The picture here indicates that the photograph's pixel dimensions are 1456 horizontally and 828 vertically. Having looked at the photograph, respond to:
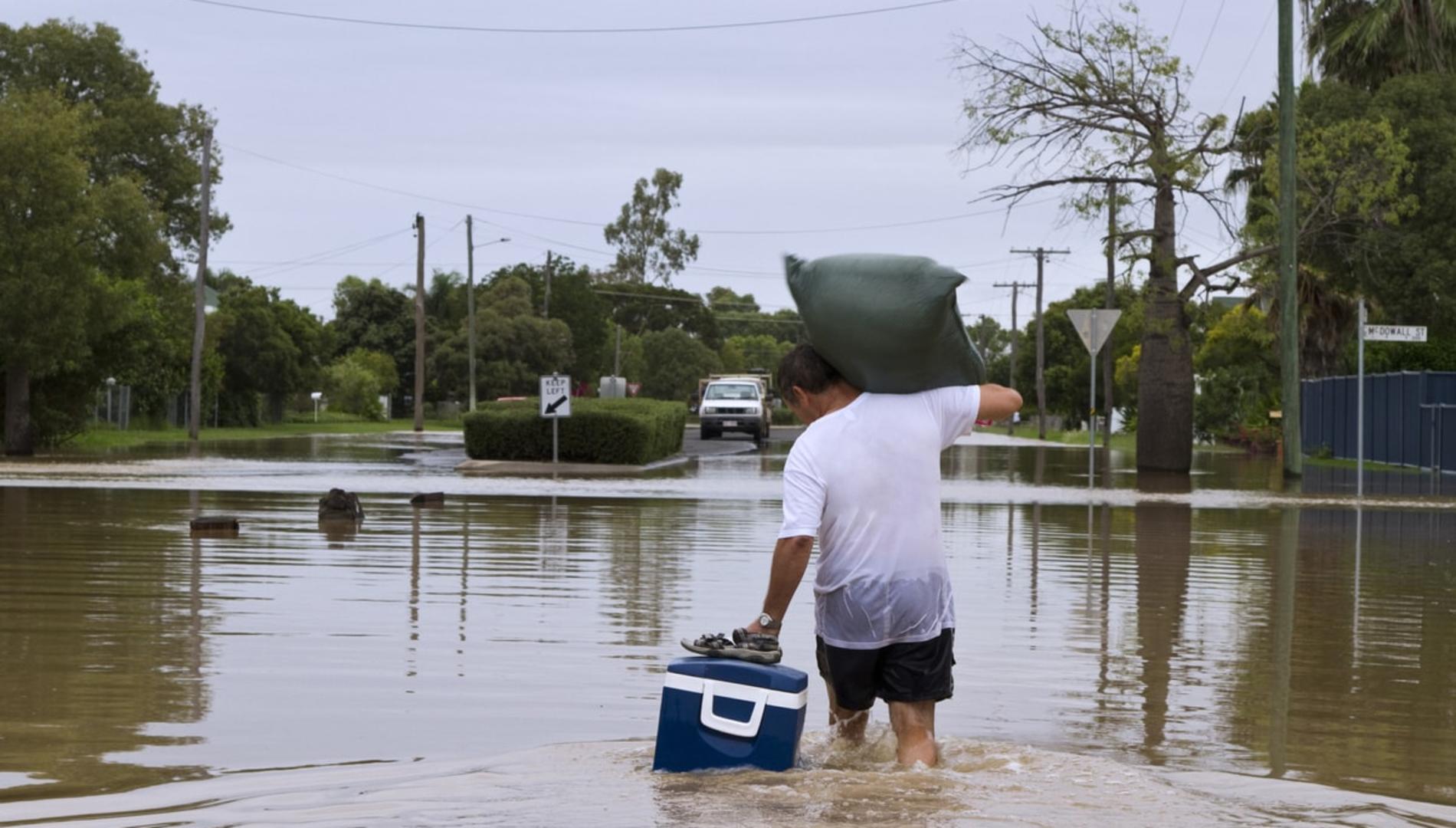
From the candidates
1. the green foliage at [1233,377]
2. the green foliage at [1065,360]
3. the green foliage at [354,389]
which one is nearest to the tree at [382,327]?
the green foliage at [354,389]

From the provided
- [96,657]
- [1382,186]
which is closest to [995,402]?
[96,657]

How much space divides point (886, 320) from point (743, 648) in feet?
3.92

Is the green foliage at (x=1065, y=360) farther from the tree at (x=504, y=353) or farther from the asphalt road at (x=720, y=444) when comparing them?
the tree at (x=504, y=353)

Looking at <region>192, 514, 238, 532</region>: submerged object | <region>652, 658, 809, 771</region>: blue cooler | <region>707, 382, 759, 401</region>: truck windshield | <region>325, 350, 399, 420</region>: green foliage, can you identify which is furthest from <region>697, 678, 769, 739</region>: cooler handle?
<region>325, 350, 399, 420</region>: green foliage

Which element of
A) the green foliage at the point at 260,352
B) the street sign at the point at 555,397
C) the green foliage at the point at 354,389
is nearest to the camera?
the street sign at the point at 555,397

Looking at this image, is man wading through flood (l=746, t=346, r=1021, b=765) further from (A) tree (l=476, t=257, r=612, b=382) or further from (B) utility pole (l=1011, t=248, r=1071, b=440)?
(A) tree (l=476, t=257, r=612, b=382)

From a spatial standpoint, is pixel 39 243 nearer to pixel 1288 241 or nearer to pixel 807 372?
pixel 1288 241

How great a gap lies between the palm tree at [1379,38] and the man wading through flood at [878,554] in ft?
108

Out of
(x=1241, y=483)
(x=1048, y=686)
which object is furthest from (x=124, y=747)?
(x=1241, y=483)

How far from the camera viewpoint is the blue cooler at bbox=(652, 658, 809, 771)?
5.95 metres

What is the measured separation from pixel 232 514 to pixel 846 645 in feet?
46.1

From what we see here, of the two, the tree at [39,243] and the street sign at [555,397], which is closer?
the street sign at [555,397]

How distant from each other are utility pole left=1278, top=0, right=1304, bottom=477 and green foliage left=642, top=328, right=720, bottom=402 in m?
80.9

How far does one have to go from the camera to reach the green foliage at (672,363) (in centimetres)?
11100
